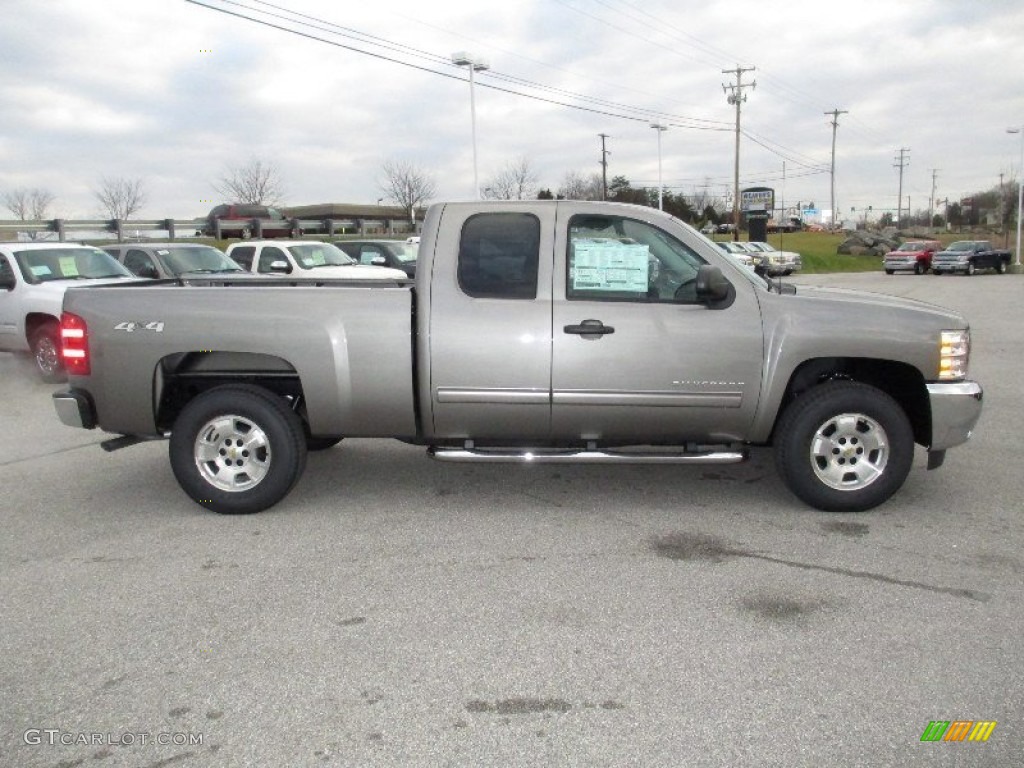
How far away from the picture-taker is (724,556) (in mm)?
4543

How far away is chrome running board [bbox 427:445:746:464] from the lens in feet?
16.9

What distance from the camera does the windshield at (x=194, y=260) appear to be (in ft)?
45.8

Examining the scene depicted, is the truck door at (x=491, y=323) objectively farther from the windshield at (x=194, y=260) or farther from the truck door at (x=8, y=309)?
the windshield at (x=194, y=260)

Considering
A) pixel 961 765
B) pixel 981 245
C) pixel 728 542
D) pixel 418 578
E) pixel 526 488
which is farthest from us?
pixel 981 245

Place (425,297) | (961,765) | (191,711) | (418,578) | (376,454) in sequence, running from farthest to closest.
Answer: (376,454)
(425,297)
(418,578)
(191,711)
(961,765)

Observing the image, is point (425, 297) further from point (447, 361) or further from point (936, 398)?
point (936, 398)

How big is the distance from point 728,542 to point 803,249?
63.2m

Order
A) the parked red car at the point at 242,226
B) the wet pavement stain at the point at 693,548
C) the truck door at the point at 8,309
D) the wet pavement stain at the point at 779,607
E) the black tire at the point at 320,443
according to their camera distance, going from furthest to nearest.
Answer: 1. the parked red car at the point at 242,226
2. the truck door at the point at 8,309
3. the black tire at the point at 320,443
4. the wet pavement stain at the point at 693,548
5. the wet pavement stain at the point at 779,607

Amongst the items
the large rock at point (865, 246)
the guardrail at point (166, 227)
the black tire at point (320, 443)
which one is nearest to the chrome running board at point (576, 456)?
the black tire at point (320, 443)

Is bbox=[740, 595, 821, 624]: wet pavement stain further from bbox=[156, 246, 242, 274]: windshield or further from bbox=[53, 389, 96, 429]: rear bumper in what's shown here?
bbox=[156, 246, 242, 274]: windshield

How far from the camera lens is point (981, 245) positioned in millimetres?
40469

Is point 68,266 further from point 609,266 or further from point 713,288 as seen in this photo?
point 713,288

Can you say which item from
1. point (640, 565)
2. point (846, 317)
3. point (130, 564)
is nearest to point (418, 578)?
point (640, 565)

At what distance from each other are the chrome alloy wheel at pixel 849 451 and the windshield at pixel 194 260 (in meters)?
11.1
